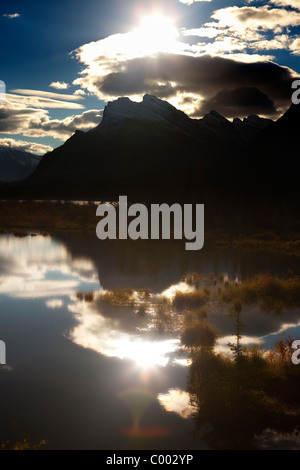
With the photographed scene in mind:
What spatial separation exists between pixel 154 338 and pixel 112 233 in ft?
155

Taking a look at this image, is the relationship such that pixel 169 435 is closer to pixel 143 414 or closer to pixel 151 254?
pixel 143 414

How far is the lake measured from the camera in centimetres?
1329

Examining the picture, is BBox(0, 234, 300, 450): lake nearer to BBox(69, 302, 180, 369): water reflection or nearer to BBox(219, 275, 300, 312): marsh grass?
BBox(69, 302, 180, 369): water reflection

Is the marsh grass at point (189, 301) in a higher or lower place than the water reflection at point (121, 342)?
higher

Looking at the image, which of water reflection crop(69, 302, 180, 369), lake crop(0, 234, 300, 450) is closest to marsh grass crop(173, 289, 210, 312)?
lake crop(0, 234, 300, 450)

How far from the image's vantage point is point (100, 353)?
19.0 meters

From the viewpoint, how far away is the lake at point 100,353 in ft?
43.6

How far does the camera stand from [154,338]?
822 inches

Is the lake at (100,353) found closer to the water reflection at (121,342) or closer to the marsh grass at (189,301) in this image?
the water reflection at (121,342)

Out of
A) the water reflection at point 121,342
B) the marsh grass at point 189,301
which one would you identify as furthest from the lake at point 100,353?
the marsh grass at point 189,301

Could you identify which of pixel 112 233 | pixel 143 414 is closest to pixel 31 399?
pixel 143 414

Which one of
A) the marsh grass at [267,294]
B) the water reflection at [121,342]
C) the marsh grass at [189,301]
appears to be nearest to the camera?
the water reflection at [121,342]

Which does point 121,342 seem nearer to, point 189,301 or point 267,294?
point 189,301

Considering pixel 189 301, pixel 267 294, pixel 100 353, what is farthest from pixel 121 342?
pixel 267 294
